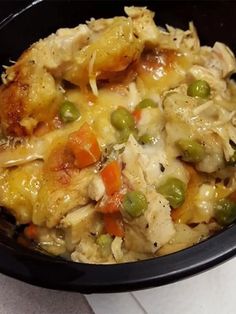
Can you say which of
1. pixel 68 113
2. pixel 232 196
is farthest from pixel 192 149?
pixel 68 113

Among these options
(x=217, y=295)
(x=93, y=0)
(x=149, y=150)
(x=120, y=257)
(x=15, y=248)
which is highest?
(x=93, y=0)

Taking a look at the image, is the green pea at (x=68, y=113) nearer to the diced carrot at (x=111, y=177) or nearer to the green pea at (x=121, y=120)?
the green pea at (x=121, y=120)

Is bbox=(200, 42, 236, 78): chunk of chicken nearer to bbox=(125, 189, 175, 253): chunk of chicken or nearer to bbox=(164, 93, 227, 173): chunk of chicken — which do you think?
bbox=(164, 93, 227, 173): chunk of chicken

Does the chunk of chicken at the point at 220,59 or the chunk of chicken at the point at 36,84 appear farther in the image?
the chunk of chicken at the point at 220,59

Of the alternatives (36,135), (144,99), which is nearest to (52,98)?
(36,135)

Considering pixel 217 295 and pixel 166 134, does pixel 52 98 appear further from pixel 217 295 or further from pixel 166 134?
pixel 217 295

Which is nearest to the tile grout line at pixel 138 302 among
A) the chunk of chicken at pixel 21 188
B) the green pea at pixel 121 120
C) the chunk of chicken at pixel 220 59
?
the chunk of chicken at pixel 21 188
